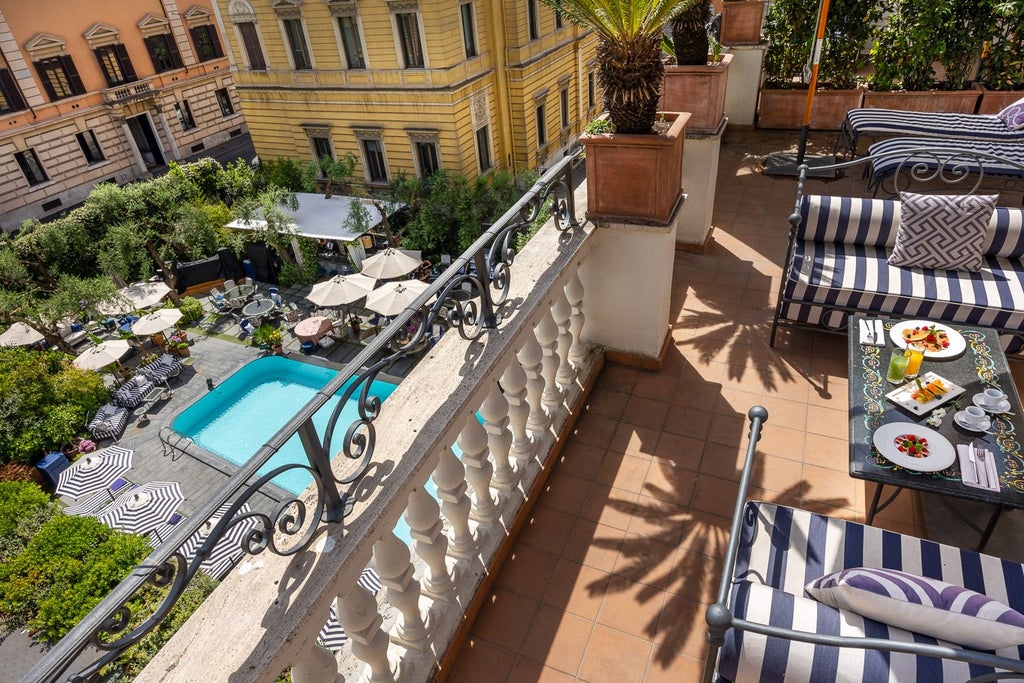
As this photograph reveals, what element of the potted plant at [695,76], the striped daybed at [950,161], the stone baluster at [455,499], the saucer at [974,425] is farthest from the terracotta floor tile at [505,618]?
the striped daybed at [950,161]

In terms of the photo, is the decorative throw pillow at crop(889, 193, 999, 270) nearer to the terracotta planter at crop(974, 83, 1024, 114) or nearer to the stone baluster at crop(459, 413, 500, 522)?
the stone baluster at crop(459, 413, 500, 522)

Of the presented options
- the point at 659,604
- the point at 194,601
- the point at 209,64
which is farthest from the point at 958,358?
the point at 209,64

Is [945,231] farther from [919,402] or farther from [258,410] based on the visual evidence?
[258,410]

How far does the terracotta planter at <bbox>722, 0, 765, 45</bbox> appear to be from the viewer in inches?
388

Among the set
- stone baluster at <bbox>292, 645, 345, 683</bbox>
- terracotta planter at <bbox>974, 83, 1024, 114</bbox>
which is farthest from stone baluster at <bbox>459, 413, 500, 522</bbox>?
terracotta planter at <bbox>974, 83, 1024, 114</bbox>

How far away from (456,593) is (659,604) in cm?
110

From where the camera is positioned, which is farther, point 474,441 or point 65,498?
point 65,498

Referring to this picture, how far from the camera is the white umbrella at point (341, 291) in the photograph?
14.4 metres

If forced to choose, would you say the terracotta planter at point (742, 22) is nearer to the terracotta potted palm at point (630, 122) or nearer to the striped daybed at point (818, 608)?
the terracotta potted palm at point (630, 122)

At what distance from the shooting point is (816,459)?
393cm

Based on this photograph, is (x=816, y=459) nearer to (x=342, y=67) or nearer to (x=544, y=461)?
(x=544, y=461)

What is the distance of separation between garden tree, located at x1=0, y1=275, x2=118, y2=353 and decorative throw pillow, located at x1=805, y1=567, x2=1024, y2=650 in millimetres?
18209

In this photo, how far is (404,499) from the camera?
7.62 feet

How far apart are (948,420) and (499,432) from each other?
2597 millimetres
